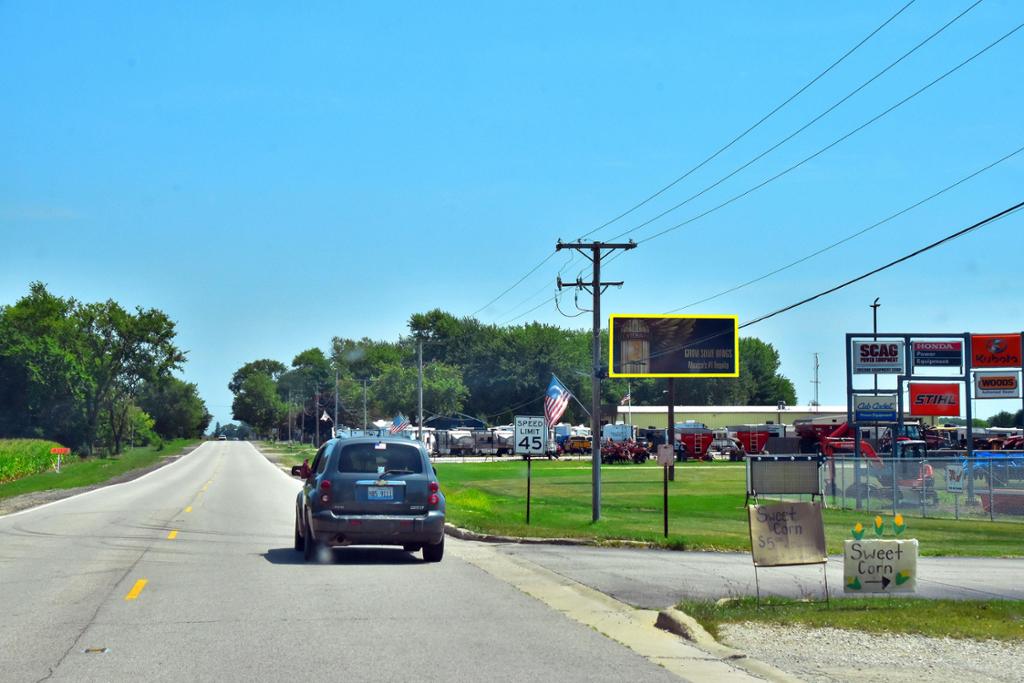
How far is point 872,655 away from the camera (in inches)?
396

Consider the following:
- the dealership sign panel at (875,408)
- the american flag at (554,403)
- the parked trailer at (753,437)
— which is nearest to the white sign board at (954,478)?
the dealership sign panel at (875,408)

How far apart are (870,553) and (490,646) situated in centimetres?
488

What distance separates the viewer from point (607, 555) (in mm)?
19703

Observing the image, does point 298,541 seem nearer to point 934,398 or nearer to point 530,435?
point 530,435

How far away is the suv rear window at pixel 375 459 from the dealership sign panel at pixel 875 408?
30.8m

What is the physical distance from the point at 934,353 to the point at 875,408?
516 cm

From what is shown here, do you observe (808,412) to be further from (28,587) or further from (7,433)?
(28,587)

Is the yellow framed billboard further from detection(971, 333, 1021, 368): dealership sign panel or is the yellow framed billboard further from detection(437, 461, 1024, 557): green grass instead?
detection(971, 333, 1021, 368): dealership sign panel

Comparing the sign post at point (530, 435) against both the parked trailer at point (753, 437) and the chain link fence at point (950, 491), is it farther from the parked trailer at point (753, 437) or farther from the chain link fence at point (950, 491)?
the parked trailer at point (753, 437)

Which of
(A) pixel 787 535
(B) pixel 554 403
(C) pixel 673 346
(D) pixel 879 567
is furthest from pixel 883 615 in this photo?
(C) pixel 673 346

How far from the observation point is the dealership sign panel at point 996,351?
49312mm

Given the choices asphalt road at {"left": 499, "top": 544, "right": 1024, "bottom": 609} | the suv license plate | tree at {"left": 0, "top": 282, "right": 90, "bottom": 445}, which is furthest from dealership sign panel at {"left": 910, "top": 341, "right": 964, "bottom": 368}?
tree at {"left": 0, "top": 282, "right": 90, "bottom": 445}

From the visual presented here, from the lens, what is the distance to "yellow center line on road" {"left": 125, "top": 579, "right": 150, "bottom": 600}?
519 inches

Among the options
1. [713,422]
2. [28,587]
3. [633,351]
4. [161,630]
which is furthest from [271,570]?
[713,422]
